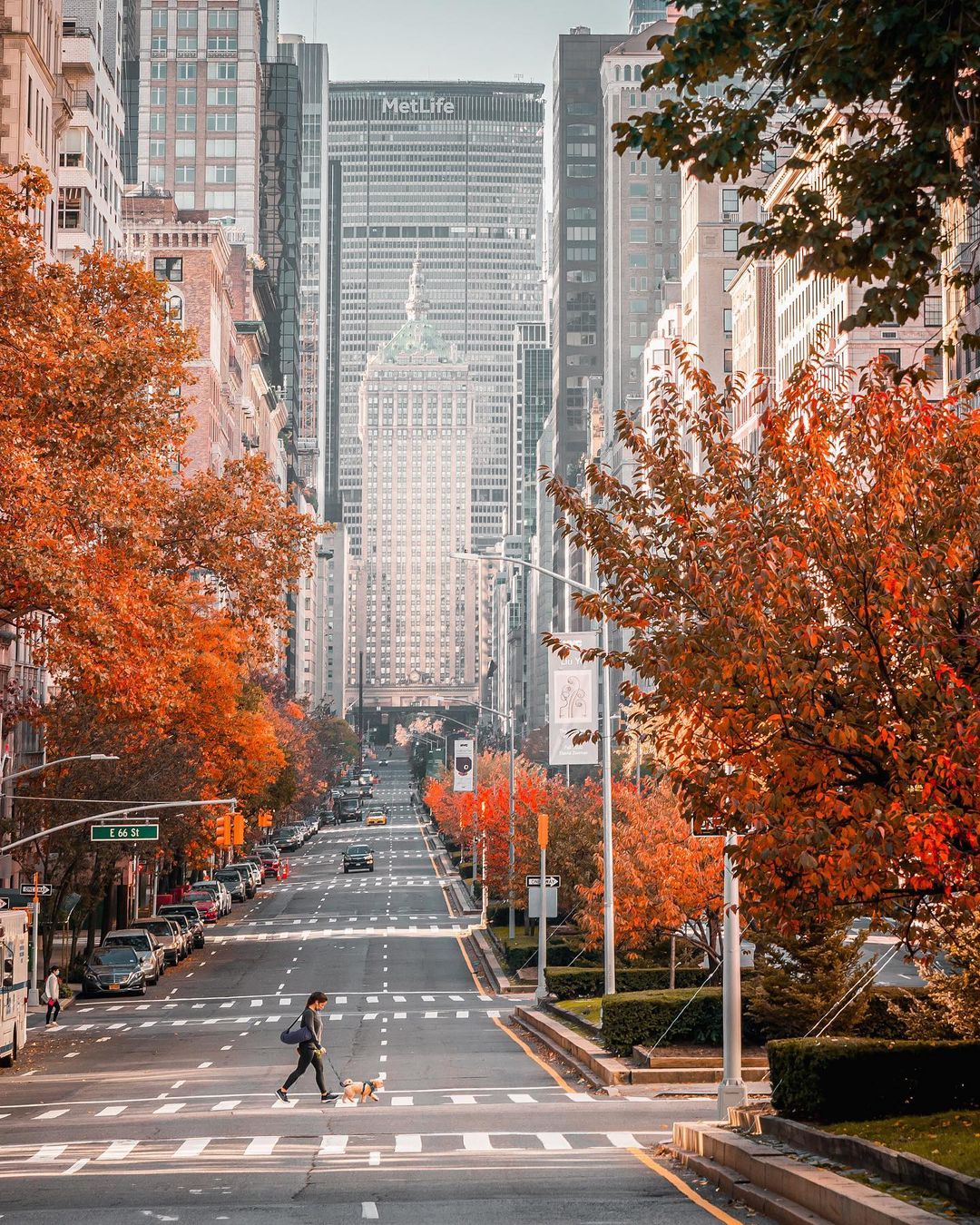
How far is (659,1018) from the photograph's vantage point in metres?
31.3

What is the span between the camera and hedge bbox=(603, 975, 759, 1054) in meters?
31.2

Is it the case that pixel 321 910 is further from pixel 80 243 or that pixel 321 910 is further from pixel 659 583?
pixel 659 583

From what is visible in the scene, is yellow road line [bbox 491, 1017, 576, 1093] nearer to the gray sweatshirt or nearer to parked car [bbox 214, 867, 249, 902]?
the gray sweatshirt

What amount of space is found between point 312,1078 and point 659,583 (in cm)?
1809

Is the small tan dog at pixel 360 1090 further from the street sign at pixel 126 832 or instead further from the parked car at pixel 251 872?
the parked car at pixel 251 872

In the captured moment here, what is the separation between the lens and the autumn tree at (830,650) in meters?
15.0


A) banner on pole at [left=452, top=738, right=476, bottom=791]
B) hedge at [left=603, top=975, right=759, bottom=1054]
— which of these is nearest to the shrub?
hedge at [left=603, top=975, right=759, bottom=1054]

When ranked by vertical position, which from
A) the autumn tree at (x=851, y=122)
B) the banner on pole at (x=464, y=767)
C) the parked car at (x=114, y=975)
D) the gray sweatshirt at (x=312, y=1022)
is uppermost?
the autumn tree at (x=851, y=122)

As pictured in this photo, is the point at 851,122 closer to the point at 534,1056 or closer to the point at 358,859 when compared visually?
the point at 534,1056

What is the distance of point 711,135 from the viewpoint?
11164mm

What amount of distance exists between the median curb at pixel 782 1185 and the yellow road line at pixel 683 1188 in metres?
0.26

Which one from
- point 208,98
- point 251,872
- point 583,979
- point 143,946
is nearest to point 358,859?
point 251,872

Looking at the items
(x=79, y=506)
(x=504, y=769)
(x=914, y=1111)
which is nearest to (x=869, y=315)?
(x=914, y=1111)

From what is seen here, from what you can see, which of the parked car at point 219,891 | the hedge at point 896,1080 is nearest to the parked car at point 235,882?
the parked car at point 219,891
